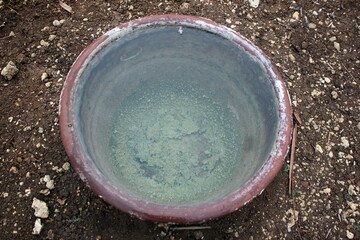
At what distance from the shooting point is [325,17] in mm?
3221

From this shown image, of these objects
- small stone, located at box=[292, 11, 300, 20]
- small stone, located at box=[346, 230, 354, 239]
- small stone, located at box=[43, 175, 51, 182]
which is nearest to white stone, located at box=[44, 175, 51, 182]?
small stone, located at box=[43, 175, 51, 182]

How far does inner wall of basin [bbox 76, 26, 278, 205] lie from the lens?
231 cm

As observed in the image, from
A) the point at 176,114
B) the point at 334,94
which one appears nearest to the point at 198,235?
the point at 176,114

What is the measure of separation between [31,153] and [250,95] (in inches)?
52.2

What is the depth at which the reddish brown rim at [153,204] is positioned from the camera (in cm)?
192

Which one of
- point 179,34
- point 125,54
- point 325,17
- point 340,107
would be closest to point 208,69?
point 179,34

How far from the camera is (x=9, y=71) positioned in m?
2.83

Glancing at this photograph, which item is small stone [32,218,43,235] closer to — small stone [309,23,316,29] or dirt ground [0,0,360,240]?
dirt ground [0,0,360,240]

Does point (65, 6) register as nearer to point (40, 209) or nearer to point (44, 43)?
point (44, 43)

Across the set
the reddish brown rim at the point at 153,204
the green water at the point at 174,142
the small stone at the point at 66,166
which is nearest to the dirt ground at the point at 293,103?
the small stone at the point at 66,166

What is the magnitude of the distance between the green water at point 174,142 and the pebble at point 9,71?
30.3 inches

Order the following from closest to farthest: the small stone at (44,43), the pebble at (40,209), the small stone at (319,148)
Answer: the pebble at (40,209) < the small stone at (319,148) < the small stone at (44,43)

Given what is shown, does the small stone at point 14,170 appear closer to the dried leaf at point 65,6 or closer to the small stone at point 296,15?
the dried leaf at point 65,6

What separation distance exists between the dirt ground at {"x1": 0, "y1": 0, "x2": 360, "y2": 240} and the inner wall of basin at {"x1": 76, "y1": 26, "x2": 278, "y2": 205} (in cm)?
27
